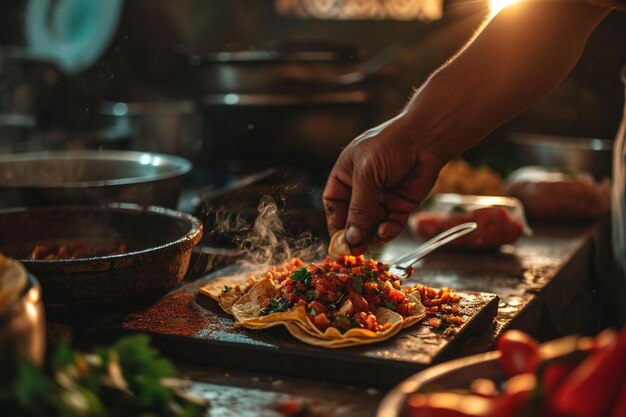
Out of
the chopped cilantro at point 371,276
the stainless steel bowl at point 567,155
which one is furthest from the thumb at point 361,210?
the stainless steel bowl at point 567,155

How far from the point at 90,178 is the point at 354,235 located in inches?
60.5

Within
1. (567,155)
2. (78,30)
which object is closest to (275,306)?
(567,155)

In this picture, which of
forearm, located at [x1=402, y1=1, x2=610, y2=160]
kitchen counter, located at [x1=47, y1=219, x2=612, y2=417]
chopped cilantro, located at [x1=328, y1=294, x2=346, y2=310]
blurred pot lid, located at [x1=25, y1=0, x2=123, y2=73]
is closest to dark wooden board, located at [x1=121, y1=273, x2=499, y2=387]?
kitchen counter, located at [x1=47, y1=219, x2=612, y2=417]

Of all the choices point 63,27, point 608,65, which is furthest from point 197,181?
point 608,65

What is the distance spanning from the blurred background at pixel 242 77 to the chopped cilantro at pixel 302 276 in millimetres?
1328

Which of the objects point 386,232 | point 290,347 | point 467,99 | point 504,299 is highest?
point 467,99

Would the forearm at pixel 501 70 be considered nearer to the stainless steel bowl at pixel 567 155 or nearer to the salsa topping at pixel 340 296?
the salsa topping at pixel 340 296

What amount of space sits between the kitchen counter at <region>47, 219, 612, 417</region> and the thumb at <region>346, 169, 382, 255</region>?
49 cm

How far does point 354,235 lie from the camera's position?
261cm

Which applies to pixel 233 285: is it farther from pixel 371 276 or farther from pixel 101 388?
pixel 101 388

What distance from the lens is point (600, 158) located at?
519 cm

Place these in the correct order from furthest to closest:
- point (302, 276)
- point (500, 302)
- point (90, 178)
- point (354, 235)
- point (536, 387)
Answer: point (90, 178) → point (500, 302) → point (354, 235) → point (302, 276) → point (536, 387)

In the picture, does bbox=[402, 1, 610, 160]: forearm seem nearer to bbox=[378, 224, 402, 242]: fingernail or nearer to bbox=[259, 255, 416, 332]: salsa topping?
bbox=[378, 224, 402, 242]: fingernail

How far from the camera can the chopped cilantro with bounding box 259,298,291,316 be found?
7.46ft
